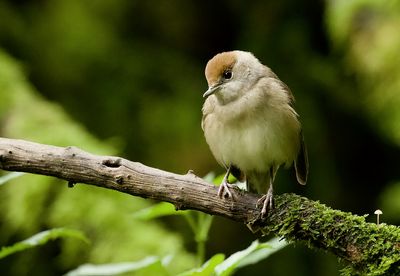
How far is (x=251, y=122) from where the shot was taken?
3582 millimetres

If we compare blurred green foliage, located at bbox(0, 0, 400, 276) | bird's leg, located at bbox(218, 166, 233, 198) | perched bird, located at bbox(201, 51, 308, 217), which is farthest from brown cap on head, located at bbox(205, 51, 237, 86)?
blurred green foliage, located at bbox(0, 0, 400, 276)

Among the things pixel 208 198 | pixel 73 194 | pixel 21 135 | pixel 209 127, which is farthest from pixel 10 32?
pixel 208 198

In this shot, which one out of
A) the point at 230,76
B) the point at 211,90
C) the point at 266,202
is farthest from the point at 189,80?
the point at 266,202

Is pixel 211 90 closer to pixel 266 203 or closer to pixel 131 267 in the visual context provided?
pixel 266 203

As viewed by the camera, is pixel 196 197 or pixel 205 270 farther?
pixel 196 197

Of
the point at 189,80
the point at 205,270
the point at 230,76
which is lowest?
the point at 205,270

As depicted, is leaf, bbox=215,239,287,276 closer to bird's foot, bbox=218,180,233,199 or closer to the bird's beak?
bird's foot, bbox=218,180,233,199

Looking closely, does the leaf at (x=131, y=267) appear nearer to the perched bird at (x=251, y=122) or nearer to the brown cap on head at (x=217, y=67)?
the perched bird at (x=251, y=122)

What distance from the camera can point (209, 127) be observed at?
148 inches

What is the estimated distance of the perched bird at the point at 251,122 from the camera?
3.56m

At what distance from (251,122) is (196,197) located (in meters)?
0.77

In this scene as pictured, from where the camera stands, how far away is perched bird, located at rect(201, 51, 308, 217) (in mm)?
3561

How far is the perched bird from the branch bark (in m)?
0.59

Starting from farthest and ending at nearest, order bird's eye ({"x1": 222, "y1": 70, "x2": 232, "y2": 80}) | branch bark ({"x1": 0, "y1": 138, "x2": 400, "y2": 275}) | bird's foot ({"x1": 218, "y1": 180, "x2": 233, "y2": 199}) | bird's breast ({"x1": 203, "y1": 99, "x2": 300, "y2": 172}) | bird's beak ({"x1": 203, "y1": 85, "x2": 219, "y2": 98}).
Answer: bird's eye ({"x1": 222, "y1": 70, "x2": 232, "y2": 80}), bird's beak ({"x1": 203, "y1": 85, "x2": 219, "y2": 98}), bird's breast ({"x1": 203, "y1": 99, "x2": 300, "y2": 172}), bird's foot ({"x1": 218, "y1": 180, "x2": 233, "y2": 199}), branch bark ({"x1": 0, "y1": 138, "x2": 400, "y2": 275})
